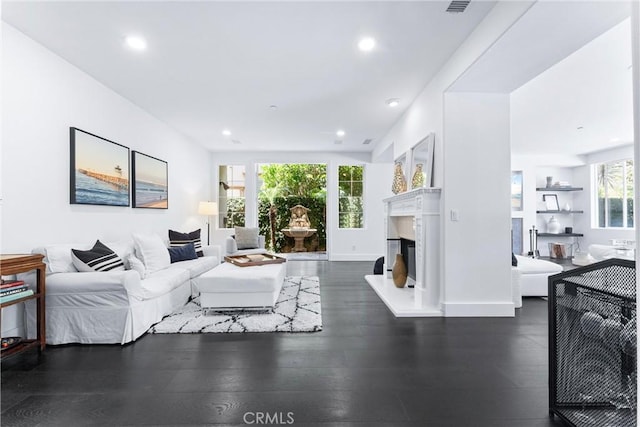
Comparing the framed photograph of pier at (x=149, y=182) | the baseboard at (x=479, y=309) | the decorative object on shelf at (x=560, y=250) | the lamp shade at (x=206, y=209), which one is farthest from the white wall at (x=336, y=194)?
the decorative object on shelf at (x=560, y=250)

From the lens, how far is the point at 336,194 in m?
7.89

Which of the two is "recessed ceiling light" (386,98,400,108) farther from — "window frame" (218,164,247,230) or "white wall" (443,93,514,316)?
"window frame" (218,164,247,230)

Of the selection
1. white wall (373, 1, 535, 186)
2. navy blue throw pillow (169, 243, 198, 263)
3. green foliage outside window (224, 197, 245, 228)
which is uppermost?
white wall (373, 1, 535, 186)

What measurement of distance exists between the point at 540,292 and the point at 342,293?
254 centimetres

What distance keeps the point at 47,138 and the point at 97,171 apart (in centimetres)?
71

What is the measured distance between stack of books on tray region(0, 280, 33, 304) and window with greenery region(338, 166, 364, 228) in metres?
6.10

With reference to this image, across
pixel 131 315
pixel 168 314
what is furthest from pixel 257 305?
pixel 131 315

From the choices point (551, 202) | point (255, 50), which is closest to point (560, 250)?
point (551, 202)

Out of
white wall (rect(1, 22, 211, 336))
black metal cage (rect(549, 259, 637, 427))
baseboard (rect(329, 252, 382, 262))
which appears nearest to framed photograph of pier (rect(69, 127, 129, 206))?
white wall (rect(1, 22, 211, 336))

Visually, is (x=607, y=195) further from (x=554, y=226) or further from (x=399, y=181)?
(x=399, y=181)

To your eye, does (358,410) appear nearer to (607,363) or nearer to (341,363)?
(341,363)

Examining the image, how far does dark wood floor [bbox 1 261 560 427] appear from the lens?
69.4 inches

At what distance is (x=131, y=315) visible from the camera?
279 centimetres

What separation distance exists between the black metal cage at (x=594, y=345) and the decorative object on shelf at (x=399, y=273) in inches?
105
